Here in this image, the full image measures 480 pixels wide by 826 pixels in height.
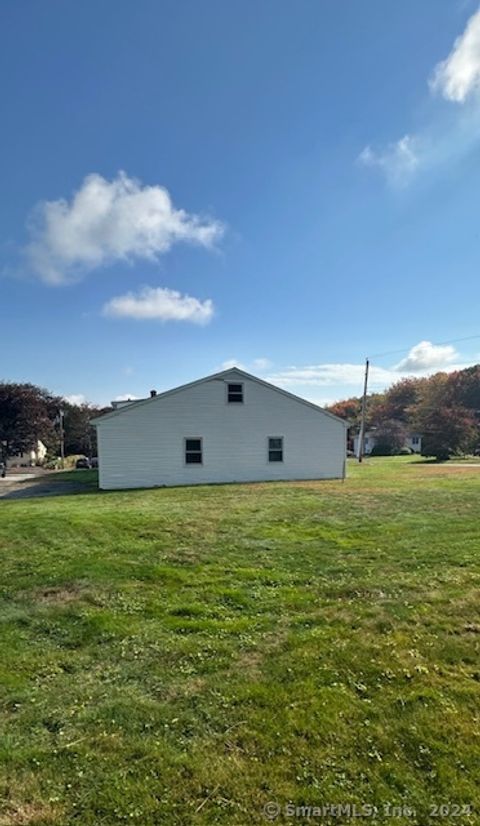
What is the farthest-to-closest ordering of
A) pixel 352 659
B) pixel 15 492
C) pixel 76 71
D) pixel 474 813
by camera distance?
pixel 15 492 < pixel 76 71 < pixel 352 659 < pixel 474 813

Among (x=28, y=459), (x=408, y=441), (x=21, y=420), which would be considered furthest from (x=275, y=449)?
(x=408, y=441)

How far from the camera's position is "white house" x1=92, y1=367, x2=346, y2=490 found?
18.9 meters

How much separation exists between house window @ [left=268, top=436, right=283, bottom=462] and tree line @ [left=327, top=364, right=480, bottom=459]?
2111 cm

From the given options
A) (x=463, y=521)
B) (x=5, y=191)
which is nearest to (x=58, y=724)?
(x=463, y=521)

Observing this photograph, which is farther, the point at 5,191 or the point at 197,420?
the point at 197,420

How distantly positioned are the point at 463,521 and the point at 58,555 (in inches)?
293

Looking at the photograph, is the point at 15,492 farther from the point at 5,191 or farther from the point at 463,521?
the point at 463,521

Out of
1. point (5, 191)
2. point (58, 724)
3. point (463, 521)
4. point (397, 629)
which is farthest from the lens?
point (5, 191)

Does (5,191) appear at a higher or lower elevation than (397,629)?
higher

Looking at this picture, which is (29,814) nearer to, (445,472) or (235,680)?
(235,680)

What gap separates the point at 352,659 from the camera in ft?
11.9

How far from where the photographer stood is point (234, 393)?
65.7 feet

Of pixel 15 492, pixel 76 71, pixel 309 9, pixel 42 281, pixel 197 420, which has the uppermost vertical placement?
pixel 309 9

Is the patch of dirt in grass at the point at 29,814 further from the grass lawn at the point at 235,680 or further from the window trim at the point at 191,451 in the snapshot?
the window trim at the point at 191,451
